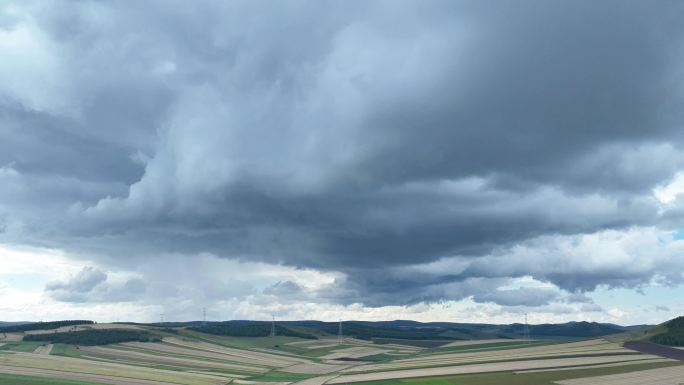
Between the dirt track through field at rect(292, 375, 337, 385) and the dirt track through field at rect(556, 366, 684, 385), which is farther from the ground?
the dirt track through field at rect(556, 366, 684, 385)

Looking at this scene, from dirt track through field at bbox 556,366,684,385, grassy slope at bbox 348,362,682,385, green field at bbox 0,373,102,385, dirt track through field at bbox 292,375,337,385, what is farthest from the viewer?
dirt track through field at bbox 292,375,337,385

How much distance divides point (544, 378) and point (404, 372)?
5174cm

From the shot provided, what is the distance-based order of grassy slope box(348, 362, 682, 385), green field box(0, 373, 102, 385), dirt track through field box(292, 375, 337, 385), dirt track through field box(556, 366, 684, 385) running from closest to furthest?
dirt track through field box(556, 366, 684, 385) → green field box(0, 373, 102, 385) → grassy slope box(348, 362, 682, 385) → dirt track through field box(292, 375, 337, 385)

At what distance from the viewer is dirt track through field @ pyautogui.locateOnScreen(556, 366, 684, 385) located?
144375mm

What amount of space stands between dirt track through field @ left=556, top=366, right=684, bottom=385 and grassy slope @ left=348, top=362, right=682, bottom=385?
525cm

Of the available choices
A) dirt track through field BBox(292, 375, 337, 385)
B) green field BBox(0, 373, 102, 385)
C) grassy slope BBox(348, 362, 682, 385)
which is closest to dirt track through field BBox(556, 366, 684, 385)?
grassy slope BBox(348, 362, 682, 385)

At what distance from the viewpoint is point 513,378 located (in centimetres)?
16362

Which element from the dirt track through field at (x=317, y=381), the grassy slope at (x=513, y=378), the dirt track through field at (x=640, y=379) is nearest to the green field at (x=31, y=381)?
the dirt track through field at (x=317, y=381)

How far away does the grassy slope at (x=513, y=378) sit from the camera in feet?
513

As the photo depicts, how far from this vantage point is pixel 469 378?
6698 inches

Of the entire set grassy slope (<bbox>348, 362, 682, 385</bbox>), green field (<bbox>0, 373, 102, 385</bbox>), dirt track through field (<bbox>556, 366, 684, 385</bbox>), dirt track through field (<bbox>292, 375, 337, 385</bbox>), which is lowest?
dirt track through field (<bbox>292, 375, 337, 385</bbox>)

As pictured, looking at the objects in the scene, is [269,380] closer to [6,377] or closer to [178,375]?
[178,375]

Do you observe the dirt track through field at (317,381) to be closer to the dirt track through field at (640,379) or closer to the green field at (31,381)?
the green field at (31,381)

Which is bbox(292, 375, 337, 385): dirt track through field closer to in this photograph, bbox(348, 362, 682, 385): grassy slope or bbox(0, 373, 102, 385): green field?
bbox(348, 362, 682, 385): grassy slope
